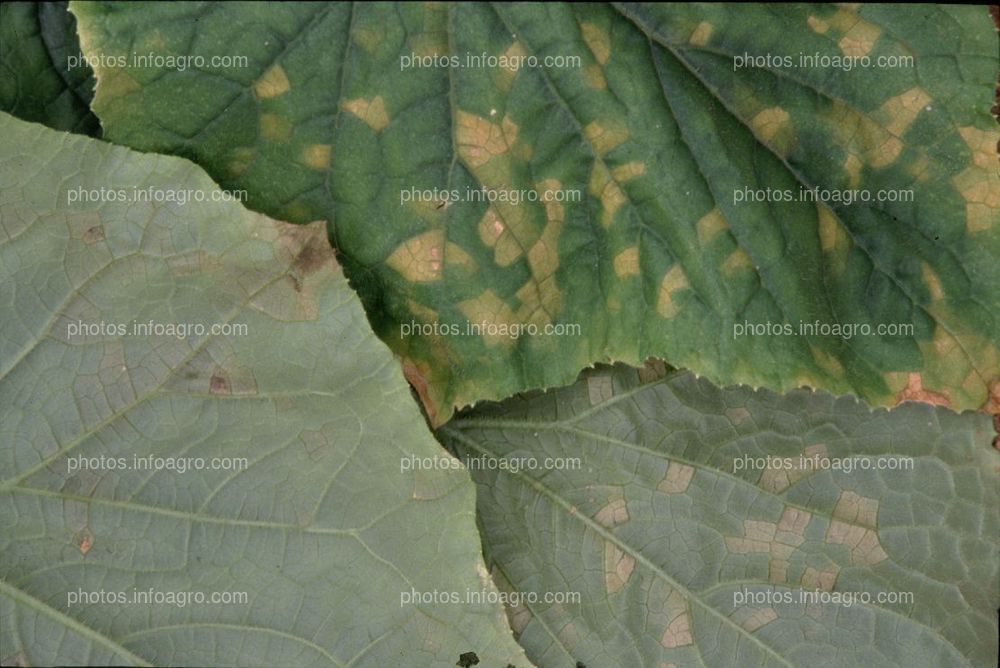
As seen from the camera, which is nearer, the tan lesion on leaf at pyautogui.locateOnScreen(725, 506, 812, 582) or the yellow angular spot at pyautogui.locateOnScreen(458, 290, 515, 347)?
the yellow angular spot at pyautogui.locateOnScreen(458, 290, 515, 347)

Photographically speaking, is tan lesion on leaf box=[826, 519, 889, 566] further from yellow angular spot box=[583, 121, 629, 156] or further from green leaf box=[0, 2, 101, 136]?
green leaf box=[0, 2, 101, 136]

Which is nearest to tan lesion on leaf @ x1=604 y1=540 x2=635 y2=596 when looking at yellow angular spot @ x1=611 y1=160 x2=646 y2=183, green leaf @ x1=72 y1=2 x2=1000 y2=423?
green leaf @ x1=72 y1=2 x2=1000 y2=423

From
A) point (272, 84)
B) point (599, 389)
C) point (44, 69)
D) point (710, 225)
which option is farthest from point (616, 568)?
point (44, 69)

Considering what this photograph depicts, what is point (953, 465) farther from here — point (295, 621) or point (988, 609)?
point (295, 621)

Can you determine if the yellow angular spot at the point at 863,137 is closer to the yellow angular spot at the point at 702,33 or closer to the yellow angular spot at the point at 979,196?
the yellow angular spot at the point at 979,196

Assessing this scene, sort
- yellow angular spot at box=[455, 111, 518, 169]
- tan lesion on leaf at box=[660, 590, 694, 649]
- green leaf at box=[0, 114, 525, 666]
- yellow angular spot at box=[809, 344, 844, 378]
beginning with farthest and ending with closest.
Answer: tan lesion on leaf at box=[660, 590, 694, 649] < yellow angular spot at box=[809, 344, 844, 378] < yellow angular spot at box=[455, 111, 518, 169] < green leaf at box=[0, 114, 525, 666]

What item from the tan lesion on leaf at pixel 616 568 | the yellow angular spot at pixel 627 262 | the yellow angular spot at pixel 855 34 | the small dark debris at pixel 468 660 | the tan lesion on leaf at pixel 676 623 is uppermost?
the yellow angular spot at pixel 855 34

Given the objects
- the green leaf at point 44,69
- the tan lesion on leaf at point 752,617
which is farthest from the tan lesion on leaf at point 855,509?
the green leaf at point 44,69
